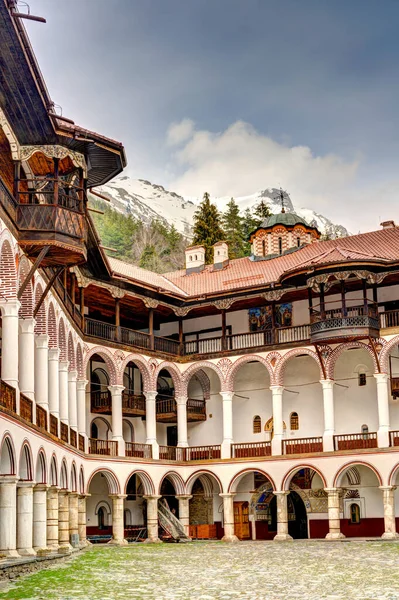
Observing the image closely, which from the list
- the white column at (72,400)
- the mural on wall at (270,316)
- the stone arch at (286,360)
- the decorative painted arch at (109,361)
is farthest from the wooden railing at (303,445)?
the white column at (72,400)

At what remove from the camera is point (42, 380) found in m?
25.1

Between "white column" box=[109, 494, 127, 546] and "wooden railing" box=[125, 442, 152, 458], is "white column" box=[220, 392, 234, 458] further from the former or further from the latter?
"white column" box=[109, 494, 127, 546]

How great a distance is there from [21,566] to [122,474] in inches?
674

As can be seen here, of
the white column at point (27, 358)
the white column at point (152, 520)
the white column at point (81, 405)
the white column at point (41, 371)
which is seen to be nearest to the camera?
the white column at point (27, 358)

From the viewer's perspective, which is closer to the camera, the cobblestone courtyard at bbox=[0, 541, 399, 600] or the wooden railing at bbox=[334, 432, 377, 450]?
the cobblestone courtyard at bbox=[0, 541, 399, 600]

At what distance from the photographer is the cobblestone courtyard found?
14.4 m

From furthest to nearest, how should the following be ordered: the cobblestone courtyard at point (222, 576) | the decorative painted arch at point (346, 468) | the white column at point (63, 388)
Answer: the decorative painted arch at point (346, 468) → the white column at point (63, 388) → the cobblestone courtyard at point (222, 576)

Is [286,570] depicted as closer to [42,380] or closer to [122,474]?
[42,380]

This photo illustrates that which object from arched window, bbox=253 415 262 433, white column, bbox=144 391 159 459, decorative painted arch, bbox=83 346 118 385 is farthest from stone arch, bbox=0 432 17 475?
arched window, bbox=253 415 262 433

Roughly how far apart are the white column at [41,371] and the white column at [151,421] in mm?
12009

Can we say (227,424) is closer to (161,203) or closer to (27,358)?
(27,358)

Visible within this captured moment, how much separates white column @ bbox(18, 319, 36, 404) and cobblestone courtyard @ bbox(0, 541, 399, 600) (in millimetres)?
4210

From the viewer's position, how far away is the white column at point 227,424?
122 ft

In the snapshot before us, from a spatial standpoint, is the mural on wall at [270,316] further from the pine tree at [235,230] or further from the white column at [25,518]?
the pine tree at [235,230]
